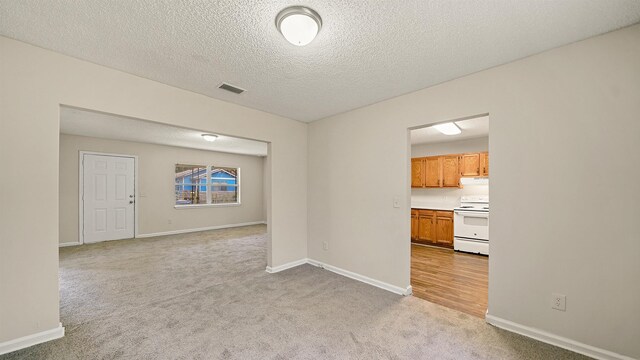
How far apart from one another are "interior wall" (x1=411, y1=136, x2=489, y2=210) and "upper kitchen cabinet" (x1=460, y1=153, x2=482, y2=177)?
246 mm

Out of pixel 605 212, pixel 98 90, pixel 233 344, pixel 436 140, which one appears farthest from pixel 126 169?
pixel 605 212

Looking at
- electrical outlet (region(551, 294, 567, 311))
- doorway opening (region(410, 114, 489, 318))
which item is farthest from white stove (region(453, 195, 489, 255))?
electrical outlet (region(551, 294, 567, 311))

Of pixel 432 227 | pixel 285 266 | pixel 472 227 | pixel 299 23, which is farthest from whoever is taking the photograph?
pixel 432 227

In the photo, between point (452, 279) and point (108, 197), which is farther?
point (108, 197)

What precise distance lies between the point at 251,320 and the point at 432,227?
453 cm

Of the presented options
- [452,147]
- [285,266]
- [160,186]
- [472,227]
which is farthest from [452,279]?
[160,186]

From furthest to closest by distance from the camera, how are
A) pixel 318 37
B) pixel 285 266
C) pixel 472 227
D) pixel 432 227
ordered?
1. pixel 432 227
2. pixel 472 227
3. pixel 285 266
4. pixel 318 37

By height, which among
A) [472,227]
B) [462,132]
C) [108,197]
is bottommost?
[472,227]

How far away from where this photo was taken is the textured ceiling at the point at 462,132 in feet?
→ 13.4

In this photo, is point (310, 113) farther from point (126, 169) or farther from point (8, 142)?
point (126, 169)

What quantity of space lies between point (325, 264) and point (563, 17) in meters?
3.73

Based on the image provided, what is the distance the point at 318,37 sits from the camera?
187cm

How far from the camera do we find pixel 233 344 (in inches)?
78.9

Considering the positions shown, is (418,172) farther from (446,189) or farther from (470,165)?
(470,165)
